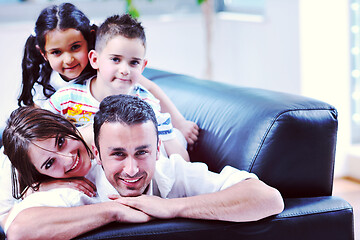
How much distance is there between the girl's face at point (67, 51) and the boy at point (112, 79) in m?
0.06

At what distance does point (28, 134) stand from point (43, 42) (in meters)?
0.55

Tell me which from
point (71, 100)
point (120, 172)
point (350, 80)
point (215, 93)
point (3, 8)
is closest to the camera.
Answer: point (120, 172)

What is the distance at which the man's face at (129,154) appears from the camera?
152 cm

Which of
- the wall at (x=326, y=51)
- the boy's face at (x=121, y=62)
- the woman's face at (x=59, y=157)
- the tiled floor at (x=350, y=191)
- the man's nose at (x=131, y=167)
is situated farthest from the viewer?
the wall at (x=326, y=51)

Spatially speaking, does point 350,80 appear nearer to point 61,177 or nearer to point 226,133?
point 226,133

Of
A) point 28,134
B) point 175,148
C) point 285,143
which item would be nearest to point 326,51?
point 175,148

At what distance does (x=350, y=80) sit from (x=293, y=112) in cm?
204

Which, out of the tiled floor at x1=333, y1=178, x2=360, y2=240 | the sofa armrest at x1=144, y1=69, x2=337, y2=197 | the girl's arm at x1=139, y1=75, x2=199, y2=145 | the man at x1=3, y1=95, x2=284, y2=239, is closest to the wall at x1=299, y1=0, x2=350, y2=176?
the tiled floor at x1=333, y1=178, x2=360, y2=240

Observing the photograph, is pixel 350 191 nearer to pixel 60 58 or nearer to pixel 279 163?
pixel 279 163

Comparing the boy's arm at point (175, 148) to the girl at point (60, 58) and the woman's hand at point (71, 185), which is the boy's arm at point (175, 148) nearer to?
the girl at point (60, 58)

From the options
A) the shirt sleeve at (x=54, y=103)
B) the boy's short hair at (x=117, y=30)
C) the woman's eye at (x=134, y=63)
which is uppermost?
the boy's short hair at (x=117, y=30)

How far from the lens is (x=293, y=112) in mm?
1684

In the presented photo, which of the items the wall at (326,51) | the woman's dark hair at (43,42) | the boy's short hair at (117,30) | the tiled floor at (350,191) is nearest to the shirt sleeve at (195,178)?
the boy's short hair at (117,30)

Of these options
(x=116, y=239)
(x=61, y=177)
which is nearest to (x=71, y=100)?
(x=61, y=177)
